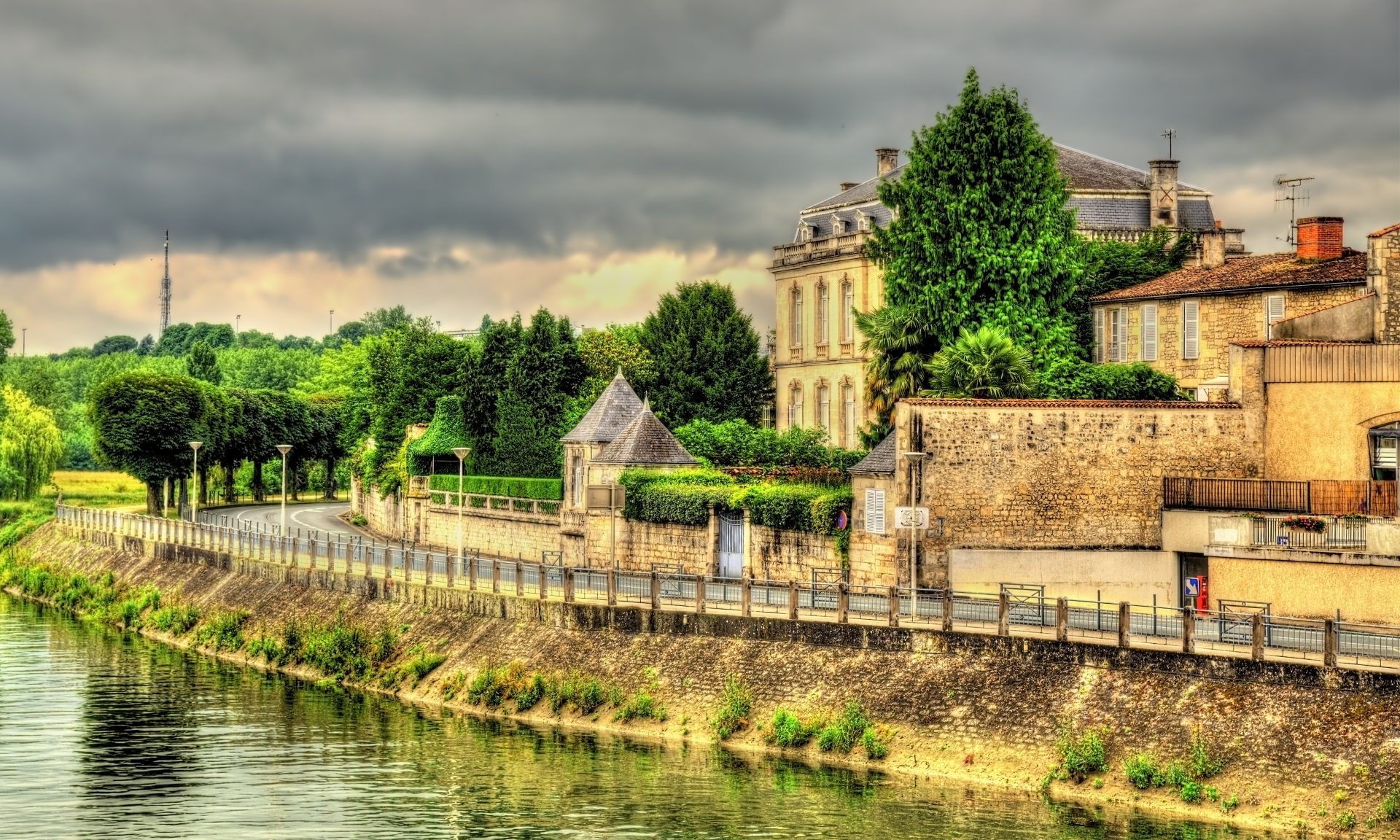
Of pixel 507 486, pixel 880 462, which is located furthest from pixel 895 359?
pixel 507 486

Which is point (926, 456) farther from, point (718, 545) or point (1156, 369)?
point (1156, 369)

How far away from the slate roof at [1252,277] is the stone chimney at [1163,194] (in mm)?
9812

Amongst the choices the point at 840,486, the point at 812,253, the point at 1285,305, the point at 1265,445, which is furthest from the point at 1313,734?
the point at 812,253

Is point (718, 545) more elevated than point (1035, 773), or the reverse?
point (718, 545)

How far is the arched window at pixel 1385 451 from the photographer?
155 ft

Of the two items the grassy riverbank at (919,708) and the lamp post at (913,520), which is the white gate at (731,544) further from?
the grassy riverbank at (919,708)

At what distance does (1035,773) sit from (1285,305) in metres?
25.8

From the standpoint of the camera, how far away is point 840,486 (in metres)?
55.3

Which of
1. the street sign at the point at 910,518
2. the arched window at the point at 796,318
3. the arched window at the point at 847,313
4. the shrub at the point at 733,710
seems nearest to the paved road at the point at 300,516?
the arched window at the point at 796,318

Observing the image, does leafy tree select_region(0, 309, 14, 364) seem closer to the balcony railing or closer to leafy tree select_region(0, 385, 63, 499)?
leafy tree select_region(0, 385, 63, 499)

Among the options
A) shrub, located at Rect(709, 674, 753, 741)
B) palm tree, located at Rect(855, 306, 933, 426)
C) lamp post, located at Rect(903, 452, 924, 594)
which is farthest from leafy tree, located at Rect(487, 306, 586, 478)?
shrub, located at Rect(709, 674, 753, 741)

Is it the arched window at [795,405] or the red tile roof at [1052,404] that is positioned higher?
the arched window at [795,405]

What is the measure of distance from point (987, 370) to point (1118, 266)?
15.0m

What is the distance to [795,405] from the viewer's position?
278 ft
